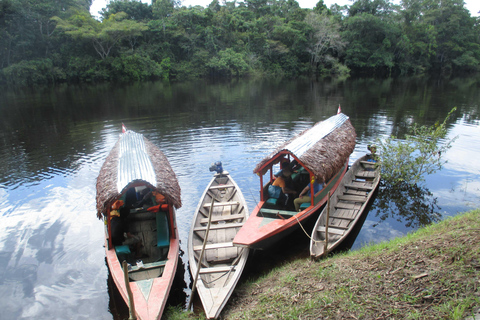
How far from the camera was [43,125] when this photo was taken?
22.3 meters

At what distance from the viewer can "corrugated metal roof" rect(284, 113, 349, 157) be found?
9172mm

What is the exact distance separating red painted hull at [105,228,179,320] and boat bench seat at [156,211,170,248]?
33cm

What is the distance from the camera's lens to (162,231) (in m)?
8.20

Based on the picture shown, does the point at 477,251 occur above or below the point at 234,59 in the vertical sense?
below

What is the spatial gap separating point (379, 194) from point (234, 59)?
46292 millimetres

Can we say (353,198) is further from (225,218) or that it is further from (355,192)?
(225,218)

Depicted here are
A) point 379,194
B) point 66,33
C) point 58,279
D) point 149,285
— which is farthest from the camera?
point 66,33

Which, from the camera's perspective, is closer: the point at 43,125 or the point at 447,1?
the point at 43,125

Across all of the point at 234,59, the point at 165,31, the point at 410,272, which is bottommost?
the point at 410,272

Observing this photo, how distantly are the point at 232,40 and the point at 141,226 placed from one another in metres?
53.3

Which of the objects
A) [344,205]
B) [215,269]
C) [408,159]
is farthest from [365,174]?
[215,269]

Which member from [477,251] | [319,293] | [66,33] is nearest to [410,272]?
[477,251]

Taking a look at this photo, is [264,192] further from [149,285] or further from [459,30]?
[459,30]

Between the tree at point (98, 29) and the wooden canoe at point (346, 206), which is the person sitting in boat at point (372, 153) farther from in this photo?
the tree at point (98, 29)
